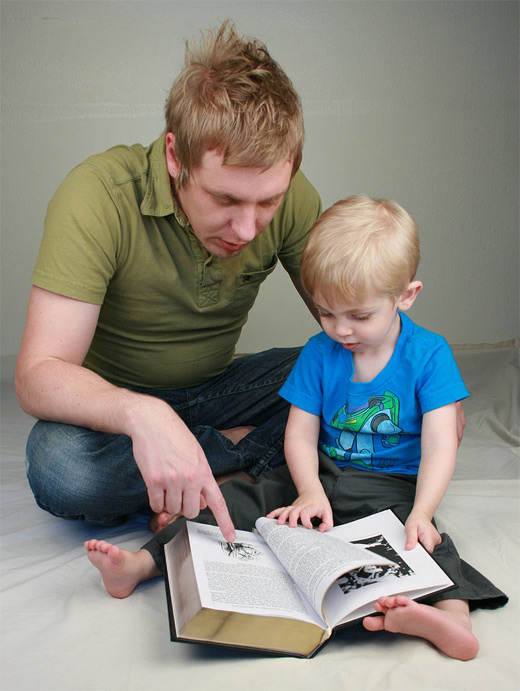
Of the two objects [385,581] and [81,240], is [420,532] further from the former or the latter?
[81,240]

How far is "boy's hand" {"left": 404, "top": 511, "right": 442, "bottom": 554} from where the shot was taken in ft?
3.23

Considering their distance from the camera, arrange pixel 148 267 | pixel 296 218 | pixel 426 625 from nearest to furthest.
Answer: pixel 426 625
pixel 148 267
pixel 296 218

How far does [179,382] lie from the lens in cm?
150

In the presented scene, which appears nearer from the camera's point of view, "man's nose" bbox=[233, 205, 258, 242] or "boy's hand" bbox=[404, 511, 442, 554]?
"boy's hand" bbox=[404, 511, 442, 554]

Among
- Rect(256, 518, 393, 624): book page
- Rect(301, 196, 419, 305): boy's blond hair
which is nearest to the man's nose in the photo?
Rect(301, 196, 419, 305): boy's blond hair

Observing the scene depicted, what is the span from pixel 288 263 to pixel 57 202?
0.56 metres

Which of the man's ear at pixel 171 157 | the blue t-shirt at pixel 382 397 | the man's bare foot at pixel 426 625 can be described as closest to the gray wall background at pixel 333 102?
the man's ear at pixel 171 157

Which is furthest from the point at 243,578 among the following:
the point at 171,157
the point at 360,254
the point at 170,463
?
the point at 171,157

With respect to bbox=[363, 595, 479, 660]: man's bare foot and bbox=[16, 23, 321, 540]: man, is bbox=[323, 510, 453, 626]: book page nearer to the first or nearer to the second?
bbox=[363, 595, 479, 660]: man's bare foot

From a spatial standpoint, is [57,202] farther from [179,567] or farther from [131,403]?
[179,567]

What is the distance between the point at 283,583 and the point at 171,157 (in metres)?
0.77

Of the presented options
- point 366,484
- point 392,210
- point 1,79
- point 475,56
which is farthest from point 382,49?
point 366,484

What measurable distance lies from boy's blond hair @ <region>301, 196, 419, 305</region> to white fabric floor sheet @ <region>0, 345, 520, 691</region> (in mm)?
480

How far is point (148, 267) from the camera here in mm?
1314
